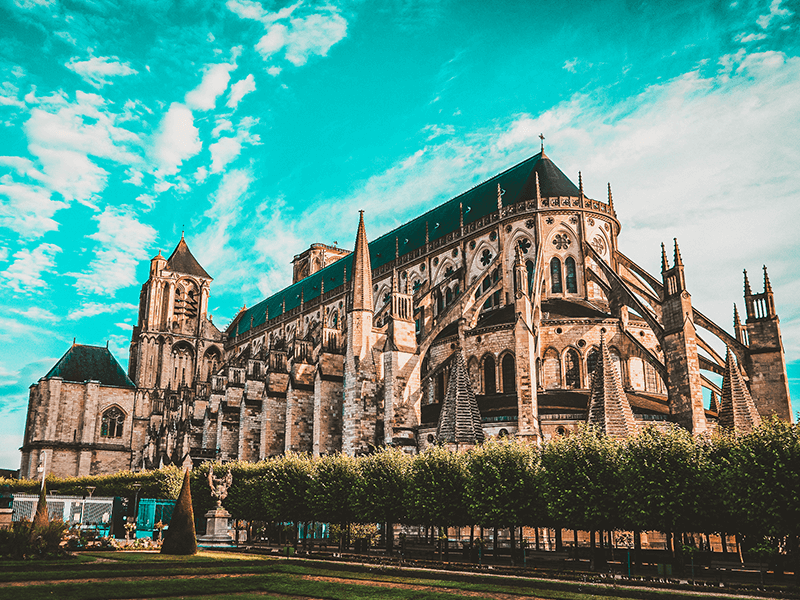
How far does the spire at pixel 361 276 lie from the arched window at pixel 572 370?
11416 mm

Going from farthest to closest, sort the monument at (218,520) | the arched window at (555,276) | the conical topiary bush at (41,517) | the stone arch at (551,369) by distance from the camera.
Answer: the arched window at (555,276), the stone arch at (551,369), the monument at (218,520), the conical topiary bush at (41,517)

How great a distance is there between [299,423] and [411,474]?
17.3 meters

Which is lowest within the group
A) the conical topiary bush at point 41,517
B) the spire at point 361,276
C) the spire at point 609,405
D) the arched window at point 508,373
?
the conical topiary bush at point 41,517

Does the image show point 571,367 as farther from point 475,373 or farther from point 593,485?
point 593,485

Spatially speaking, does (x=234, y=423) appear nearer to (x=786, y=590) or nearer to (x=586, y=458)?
(x=586, y=458)

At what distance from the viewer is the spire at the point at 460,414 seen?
30.8 metres

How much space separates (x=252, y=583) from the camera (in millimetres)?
16766

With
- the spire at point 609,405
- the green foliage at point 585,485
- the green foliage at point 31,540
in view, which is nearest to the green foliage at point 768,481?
the green foliage at point 585,485

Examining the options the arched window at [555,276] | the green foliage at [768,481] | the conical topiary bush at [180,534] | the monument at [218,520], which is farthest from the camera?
the arched window at [555,276]

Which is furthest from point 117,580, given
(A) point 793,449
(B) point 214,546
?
(A) point 793,449

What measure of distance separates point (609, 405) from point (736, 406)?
658 cm

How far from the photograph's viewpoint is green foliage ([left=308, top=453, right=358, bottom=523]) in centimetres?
3100

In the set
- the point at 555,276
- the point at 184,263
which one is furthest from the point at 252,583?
the point at 184,263

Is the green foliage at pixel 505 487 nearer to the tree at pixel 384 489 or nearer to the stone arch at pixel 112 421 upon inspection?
the tree at pixel 384 489
